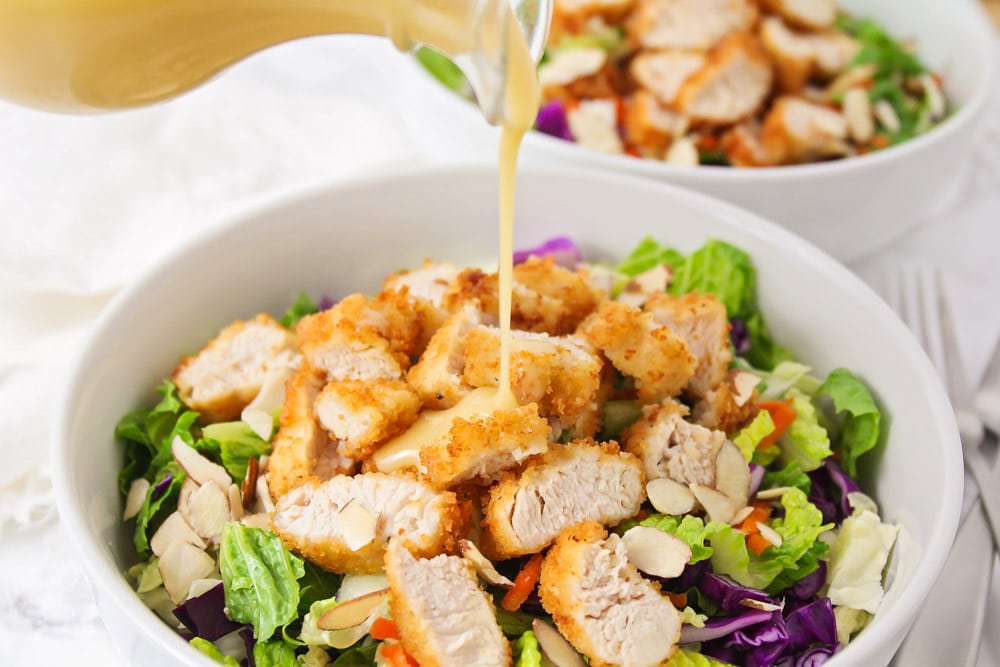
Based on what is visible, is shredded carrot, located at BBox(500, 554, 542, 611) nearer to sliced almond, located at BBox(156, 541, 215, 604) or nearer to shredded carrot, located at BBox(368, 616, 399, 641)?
shredded carrot, located at BBox(368, 616, 399, 641)

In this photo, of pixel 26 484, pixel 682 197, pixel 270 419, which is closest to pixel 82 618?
pixel 26 484

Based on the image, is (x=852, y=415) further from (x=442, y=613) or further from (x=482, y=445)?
(x=442, y=613)

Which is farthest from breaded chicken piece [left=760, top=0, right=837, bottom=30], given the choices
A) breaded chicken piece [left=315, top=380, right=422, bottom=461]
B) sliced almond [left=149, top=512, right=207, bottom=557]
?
sliced almond [left=149, top=512, right=207, bottom=557]

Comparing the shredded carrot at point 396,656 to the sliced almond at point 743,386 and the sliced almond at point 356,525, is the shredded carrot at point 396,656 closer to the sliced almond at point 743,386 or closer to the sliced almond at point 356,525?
the sliced almond at point 356,525

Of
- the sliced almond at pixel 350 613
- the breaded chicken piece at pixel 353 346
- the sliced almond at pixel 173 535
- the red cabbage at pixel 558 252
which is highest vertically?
the breaded chicken piece at pixel 353 346

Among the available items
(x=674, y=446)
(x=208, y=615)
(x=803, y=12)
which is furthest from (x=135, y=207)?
(x=803, y=12)

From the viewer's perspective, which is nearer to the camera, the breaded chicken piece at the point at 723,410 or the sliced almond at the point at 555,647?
the sliced almond at the point at 555,647

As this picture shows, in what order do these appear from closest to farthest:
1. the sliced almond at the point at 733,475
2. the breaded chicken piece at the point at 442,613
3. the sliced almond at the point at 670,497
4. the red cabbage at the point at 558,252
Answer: the breaded chicken piece at the point at 442,613 → the sliced almond at the point at 670,497 → the sliced almond at the point at 733,475 → the red cabbage at the point at 558,252

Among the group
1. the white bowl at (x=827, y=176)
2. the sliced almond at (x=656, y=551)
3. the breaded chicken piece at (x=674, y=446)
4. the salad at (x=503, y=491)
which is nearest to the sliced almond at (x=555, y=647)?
the salad at (x=503, y=491)

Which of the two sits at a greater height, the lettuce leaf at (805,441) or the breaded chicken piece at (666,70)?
the breaded chicken piece at (666,70)
